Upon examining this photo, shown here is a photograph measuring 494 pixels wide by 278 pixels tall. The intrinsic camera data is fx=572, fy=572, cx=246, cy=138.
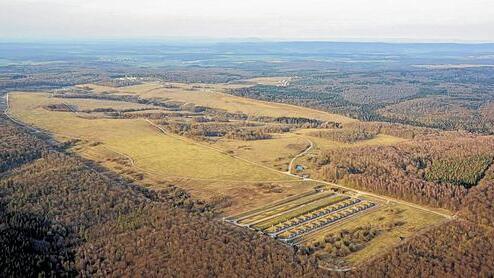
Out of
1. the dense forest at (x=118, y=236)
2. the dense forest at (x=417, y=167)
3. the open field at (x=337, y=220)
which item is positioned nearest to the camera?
the dense forest at (x=118, y=236)

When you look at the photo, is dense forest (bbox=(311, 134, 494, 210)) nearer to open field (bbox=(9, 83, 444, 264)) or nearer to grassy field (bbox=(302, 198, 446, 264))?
open field (bbox=(9, 83, 444, 264))

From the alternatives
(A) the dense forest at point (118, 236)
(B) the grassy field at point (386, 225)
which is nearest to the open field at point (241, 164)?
(B) the grassy field at point (386, 225)

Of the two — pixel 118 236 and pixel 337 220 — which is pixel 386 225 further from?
pixel 118 236

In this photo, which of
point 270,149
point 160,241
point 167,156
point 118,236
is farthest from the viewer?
point 270,149

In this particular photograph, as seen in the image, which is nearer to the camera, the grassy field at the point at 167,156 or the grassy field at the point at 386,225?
the grassy field at the point at 386,225

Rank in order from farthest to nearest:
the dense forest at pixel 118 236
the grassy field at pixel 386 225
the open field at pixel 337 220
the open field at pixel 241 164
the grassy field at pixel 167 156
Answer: the grassy field at pixel 167 156, the open field at pixel 241 164, the open field at pixel 337 220, the grassy field at pixel 386 225, the dense forest at pixel 118 236

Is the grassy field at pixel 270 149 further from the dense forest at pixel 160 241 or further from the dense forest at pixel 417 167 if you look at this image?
the dense forest at pixel 160 241

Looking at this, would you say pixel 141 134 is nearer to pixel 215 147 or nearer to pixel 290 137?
pixel 215 147

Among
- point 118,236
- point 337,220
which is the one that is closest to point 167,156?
point 337,220

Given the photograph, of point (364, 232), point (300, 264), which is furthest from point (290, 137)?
point (300, 264)

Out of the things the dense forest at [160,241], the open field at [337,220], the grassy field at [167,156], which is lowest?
the grassy field at [167,156]

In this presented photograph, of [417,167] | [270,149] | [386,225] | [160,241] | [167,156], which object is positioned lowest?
[270,149]

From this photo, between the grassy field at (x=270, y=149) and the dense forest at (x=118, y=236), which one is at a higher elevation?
the dense forest at (x=118, y=236)
